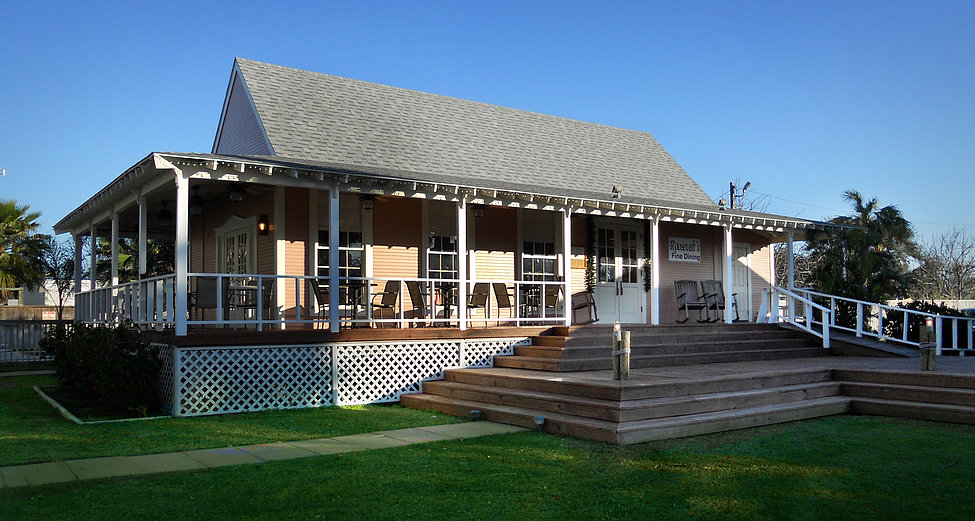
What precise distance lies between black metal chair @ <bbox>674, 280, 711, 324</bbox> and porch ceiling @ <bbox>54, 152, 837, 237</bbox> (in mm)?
1560

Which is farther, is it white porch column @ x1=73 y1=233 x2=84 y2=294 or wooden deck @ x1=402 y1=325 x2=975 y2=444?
white porch column @ x1=73 y1=233 x2=84 y2=294

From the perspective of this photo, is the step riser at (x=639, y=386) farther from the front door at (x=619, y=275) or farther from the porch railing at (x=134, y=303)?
the front door at (x=619, y=275)

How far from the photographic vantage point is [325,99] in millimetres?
15734

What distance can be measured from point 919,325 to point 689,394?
8764 mm

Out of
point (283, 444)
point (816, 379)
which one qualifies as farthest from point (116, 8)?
point (816, 379)

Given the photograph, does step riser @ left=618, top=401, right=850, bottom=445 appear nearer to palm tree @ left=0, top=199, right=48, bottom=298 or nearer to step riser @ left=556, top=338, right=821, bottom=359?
step riser @ left=556, top=338, right=821, bottom=359

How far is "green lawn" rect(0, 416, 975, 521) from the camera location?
5.21 meters

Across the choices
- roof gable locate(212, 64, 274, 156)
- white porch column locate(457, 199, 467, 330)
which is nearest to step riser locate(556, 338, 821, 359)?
white porch column locate(457, 199, 467, 330)

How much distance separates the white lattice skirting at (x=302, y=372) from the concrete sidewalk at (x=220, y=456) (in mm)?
2552

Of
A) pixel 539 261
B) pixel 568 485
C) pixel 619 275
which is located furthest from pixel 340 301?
pixel 568 485

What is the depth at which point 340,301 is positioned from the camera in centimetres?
1296

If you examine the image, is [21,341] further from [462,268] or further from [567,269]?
[567,269]

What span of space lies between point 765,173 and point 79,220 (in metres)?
33.4

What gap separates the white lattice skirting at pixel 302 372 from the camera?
10258mm
